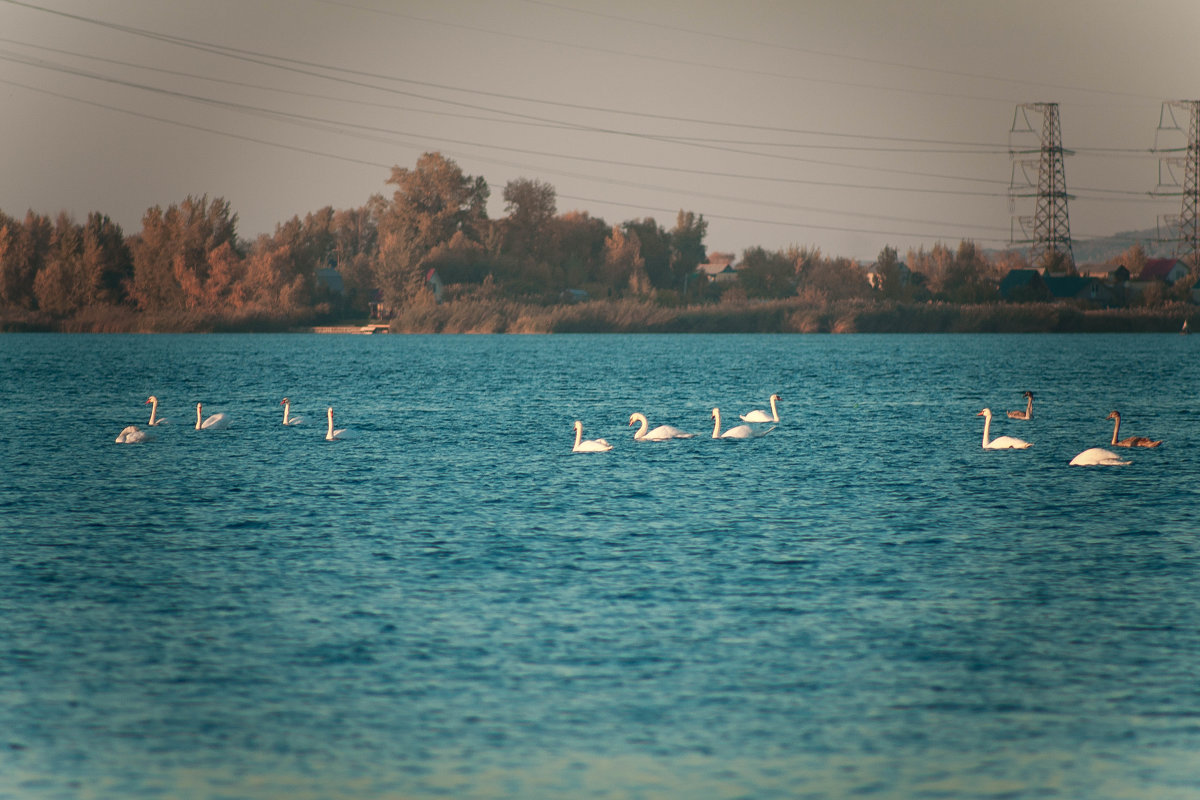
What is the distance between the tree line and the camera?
151 metres

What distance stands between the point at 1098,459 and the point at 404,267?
13511 centimetres

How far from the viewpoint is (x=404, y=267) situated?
161 m

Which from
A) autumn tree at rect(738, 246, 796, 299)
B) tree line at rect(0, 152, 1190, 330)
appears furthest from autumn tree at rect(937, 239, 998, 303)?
autumn tree at rect(738, 246, 796, 299)

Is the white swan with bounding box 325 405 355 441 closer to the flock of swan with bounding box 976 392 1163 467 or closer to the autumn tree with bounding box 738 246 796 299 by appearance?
the flock of swan with bounding box 976 392 1163 467

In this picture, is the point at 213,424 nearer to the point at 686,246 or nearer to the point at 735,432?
the point at 735,432

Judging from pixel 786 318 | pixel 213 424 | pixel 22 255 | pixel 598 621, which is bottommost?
pixel 598 621

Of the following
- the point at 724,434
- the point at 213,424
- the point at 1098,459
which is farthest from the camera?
the point at 213,424

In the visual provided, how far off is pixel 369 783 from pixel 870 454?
26092 millimetres

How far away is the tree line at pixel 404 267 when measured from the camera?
151000 millimetres

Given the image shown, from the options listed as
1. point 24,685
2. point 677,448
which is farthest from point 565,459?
point 24,685

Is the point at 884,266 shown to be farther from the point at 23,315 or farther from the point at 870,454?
the point at 870,454

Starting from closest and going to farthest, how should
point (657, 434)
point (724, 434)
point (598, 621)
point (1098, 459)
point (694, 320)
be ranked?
point (598, 621) → point (1098, 459) → point (657, 434) → point (724, 434) → point (694, 320)

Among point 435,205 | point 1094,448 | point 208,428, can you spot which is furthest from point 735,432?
point 435,205

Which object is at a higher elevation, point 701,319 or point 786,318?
point 786,318
